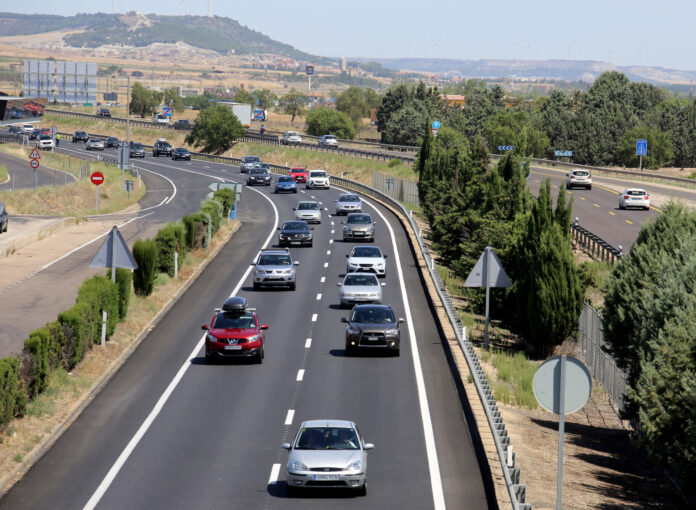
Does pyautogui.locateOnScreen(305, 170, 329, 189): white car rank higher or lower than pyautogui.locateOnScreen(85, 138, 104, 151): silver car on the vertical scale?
higher

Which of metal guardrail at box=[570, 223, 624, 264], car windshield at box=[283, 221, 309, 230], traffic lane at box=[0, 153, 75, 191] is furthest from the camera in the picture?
traffic lane at box=[0, 153, 75, 191]

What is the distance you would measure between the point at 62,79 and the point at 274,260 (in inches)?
3849

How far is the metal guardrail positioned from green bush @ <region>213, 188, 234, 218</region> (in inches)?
880

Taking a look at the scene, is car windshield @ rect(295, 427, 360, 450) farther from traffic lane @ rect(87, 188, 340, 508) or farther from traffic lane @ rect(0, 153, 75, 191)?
traffic lane @ rect(0, 153, 75, 191)

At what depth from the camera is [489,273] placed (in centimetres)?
3052

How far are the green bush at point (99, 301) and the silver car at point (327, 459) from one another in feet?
41.0

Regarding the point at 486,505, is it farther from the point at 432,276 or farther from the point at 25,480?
the point at 432,276

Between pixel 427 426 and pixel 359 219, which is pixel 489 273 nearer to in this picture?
pixel 427 426

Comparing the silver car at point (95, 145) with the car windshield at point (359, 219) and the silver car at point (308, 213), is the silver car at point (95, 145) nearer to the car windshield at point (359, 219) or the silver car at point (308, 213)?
the silver car at point (308, 213)

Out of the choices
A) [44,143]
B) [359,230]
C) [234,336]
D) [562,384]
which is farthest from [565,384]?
[44,143]

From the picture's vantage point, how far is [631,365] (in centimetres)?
2905

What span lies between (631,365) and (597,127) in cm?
12216

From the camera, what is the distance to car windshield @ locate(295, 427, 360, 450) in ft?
61.2

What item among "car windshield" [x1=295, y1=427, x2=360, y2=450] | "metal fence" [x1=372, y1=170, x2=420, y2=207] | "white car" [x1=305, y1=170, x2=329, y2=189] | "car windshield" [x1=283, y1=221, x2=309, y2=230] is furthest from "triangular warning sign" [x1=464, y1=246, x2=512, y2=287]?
"white car" [x1=305, y1=170, x2=329, y2=189]
